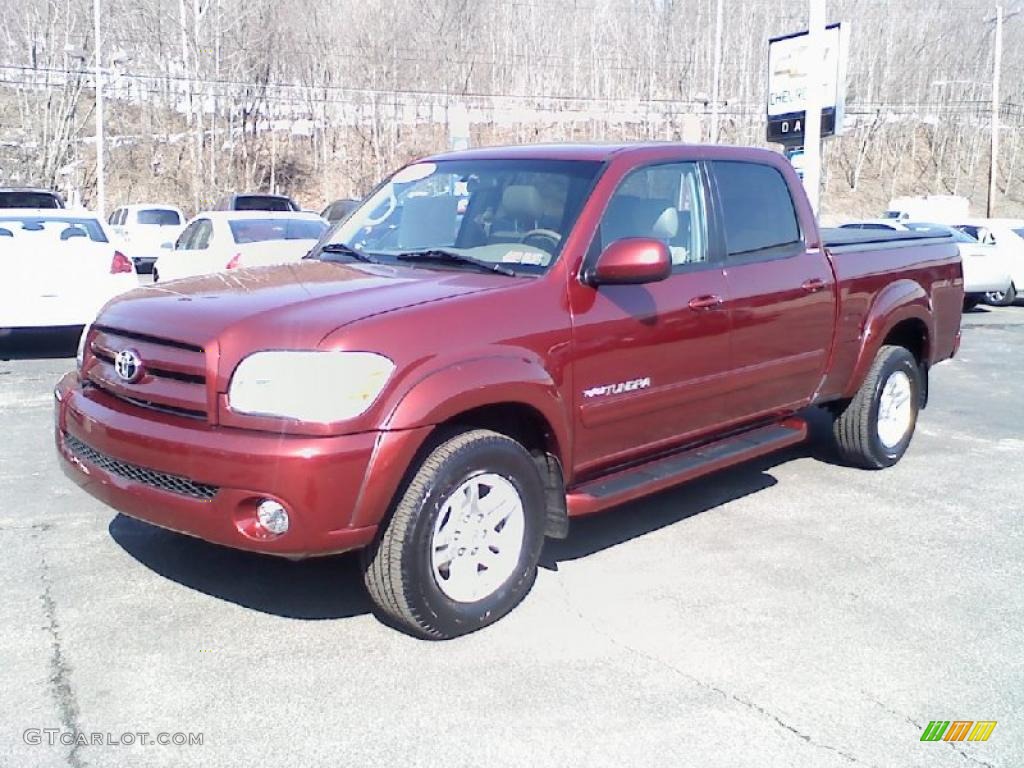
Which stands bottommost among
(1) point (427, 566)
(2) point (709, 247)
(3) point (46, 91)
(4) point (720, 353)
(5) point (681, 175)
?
(1) point (427, 566)

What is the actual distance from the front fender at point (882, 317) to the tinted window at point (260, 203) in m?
18.3

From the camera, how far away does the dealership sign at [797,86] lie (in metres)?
14.9

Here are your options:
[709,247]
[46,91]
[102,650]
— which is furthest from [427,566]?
[46,91]

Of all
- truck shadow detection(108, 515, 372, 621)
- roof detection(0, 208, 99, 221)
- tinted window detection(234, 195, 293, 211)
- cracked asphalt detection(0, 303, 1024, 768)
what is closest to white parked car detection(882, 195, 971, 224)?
tinted window detection(234, 195, 293, 211)

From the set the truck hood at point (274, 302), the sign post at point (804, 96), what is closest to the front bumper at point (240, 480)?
the truck hood at point (274, 302)

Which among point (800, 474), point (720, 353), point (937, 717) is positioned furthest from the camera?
point (800, 474)

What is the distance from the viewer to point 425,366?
3.75 meters

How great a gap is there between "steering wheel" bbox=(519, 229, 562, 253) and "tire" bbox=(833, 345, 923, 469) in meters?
2.78

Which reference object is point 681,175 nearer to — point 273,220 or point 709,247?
point 709,247

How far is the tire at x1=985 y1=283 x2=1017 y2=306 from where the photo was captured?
18.1 m

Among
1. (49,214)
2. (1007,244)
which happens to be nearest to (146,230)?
(49,214)

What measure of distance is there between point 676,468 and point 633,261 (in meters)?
1.17

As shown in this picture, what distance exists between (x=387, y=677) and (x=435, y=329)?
1.26 meters

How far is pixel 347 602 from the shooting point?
4.34m
